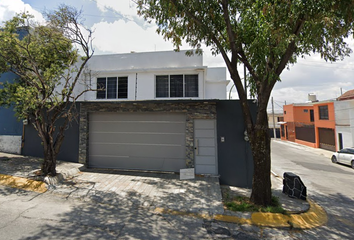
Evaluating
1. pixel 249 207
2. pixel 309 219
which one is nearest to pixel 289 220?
pixel 309 219

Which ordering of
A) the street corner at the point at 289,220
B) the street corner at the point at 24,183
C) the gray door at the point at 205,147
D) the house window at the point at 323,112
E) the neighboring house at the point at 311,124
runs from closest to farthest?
the street corner at the point at 289,220 → the street corner at the point at 24,183 → the gray door at the point at 205,147 → the neighboring house at the point at 311,124 → the house window at the point at 323,112

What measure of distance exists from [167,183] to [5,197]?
4766mm

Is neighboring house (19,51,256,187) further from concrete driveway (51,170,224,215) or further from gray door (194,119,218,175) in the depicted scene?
concrete driveway (51,170,224,215)

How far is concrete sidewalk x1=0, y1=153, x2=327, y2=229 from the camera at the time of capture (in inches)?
189

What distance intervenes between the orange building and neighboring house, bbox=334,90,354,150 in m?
0.80

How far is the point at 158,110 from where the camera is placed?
324 inches

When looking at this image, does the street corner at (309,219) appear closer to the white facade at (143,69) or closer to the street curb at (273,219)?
the street curb at (273,219)

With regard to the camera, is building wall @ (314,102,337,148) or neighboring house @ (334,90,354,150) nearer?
neighboring house @ (334,90,354,150)

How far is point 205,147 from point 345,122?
745 inches

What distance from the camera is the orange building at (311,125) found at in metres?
21.1

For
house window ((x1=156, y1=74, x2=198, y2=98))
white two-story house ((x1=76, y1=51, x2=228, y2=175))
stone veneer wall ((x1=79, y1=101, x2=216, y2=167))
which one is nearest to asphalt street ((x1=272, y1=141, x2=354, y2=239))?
white two-story house ((x1=76, y1=51, x2=228, y2=175))

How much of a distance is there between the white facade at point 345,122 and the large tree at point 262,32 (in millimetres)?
16835

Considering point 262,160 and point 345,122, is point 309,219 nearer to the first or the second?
point 262,160

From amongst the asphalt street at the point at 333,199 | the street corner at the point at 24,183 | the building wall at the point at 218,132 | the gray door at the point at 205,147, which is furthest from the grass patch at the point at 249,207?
the street corner at the point at 24,183
